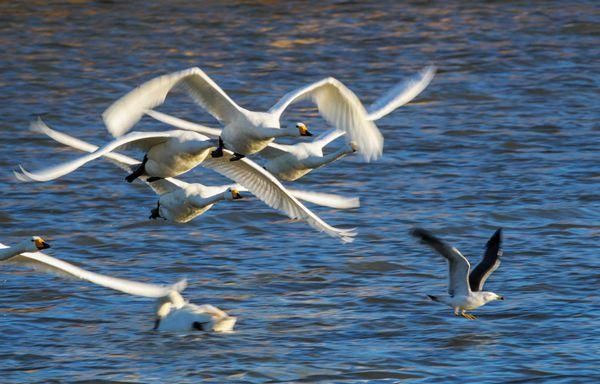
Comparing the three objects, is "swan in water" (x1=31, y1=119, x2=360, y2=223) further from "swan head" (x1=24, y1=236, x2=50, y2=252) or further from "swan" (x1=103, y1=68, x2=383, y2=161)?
"swan head" (x1=24, y1=236, x2=50, y2=252)

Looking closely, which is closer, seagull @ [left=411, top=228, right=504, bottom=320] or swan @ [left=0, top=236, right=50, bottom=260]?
swan @ [left=0, top=236, right=50, bottom=260]

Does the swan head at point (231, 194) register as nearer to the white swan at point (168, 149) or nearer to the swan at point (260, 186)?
the swan at point (260, 186)

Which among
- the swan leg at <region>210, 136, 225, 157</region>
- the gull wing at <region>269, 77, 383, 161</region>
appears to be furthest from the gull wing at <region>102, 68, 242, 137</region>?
the gull wing at <region>269, 77, 383, 161</region>

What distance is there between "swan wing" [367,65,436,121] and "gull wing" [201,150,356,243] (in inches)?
52.1

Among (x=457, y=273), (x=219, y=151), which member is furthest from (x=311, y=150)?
(x=457, y=273)

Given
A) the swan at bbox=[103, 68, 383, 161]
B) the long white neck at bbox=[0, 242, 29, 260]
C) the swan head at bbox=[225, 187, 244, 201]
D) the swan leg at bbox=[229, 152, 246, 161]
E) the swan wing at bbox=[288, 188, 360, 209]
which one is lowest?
the long white neck at bbox=[0, 242, 29, 260]

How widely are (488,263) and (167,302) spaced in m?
3.17

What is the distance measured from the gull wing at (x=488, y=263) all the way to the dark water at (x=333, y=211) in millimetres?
412

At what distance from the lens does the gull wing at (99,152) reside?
46.1 feet

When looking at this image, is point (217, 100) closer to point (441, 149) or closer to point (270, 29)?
point (441, 149)

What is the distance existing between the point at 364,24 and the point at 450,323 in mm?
16959

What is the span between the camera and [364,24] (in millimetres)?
32688

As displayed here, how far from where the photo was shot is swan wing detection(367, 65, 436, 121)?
1742 cm

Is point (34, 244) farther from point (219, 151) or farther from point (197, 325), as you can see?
point (219, 151)
